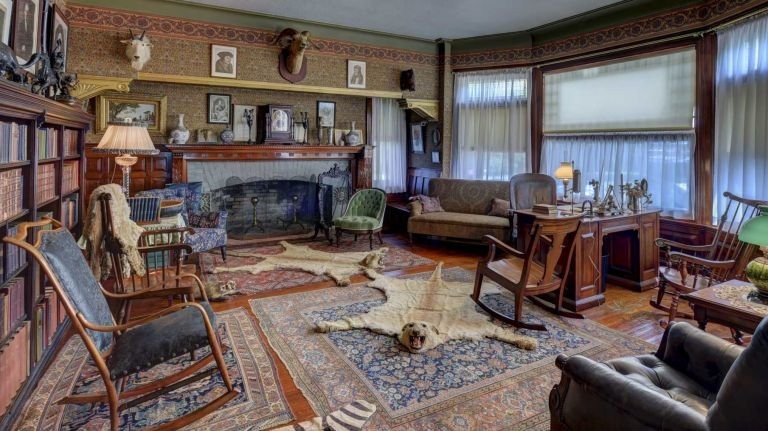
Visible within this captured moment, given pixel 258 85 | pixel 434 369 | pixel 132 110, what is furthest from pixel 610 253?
pixel 132 110

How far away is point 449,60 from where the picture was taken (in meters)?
7.10

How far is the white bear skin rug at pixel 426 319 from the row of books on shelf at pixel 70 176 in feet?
7.59

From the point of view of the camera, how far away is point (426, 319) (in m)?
3.45

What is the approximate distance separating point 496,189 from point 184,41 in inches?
180

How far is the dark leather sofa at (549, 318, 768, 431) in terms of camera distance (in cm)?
110

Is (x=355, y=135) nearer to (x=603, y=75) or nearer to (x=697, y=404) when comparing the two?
(x=603, y=75)

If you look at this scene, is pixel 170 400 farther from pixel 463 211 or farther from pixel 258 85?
pixel 463 211

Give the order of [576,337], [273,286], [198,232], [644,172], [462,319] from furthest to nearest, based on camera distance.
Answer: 1. [644,172]
2. [198,232]
3. [273,286]
4. [462,319]
5. [576,337]

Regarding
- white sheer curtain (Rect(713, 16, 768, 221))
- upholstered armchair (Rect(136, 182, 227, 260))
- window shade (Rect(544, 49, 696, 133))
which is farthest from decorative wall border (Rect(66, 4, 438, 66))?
white sheer curtain (Rect(713, 16, 768, 221))

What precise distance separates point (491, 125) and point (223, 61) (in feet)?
12.9

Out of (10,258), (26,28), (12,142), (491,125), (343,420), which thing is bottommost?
(343,420)

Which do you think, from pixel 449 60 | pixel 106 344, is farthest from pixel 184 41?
pixel 106 344

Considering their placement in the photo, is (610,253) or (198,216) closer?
(610,253)

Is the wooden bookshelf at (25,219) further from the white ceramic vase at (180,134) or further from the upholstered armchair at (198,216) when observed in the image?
the white ceramic vase at (180,134)
